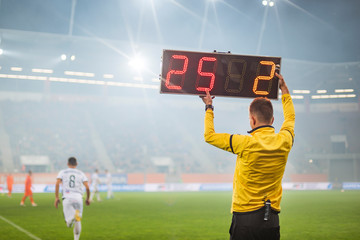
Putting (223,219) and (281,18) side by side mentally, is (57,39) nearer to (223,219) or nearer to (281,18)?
(281,18)

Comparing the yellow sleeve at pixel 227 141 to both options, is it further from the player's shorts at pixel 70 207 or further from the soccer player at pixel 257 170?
the player's shorts at pixel 70 207

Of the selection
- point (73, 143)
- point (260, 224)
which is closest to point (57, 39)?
point (73, 143)

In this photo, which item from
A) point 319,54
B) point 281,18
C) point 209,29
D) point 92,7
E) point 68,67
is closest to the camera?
point 92,7

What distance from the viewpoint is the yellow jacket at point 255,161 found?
146 inches

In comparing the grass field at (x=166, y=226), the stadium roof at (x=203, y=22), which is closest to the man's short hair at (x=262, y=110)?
the grass field at (x=166, y=226)

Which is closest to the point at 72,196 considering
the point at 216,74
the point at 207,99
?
the point at 216,74

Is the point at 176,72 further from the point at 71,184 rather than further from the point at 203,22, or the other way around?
the point at 203,22

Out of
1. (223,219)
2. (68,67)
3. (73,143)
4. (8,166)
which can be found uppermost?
(68,67)

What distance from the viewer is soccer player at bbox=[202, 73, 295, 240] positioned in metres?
3.71

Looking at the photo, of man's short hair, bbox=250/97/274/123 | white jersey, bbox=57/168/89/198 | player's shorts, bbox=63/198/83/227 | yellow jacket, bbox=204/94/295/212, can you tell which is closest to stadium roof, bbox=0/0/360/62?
white jersey, bbox=57/168/89/198

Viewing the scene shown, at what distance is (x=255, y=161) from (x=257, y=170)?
0.10 m

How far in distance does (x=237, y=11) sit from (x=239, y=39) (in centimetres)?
547

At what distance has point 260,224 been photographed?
12.3 feet

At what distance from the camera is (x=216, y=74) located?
4.73 metres
